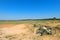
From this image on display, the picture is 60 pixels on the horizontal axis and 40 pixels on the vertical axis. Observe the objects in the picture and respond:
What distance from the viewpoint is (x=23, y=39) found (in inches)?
462

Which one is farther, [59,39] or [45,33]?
[45,33]

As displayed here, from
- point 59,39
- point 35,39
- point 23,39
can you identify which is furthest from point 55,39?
point 23,39

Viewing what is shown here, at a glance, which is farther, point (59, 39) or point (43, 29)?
point (43, 29)

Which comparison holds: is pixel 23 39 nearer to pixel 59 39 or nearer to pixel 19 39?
pixel 19 39

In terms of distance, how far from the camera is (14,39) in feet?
39.2

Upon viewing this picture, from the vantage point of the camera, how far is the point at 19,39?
11.8 meters

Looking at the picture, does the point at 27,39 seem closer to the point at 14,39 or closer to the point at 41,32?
the point at 14,39

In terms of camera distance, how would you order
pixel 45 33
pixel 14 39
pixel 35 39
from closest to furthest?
pixel 35 39 → pixel 14 39 → pixel 45 33

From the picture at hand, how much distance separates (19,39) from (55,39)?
2.90 metres

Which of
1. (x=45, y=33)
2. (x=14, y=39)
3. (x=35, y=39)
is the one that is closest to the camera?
(x=35, y=39)

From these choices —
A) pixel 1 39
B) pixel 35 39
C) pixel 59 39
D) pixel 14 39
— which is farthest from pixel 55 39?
pixel 1 39

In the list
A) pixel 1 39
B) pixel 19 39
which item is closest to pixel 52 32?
pixel 19 39

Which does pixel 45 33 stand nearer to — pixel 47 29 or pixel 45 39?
pixel 47 29

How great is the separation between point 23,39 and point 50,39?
2180 millimetres
